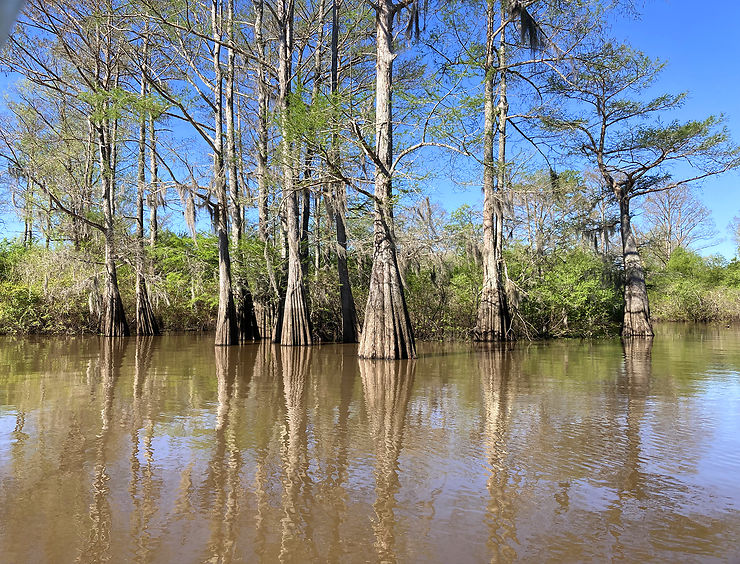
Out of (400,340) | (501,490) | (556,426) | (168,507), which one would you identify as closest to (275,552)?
(168,507)

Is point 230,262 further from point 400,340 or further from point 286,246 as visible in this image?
point 400,340

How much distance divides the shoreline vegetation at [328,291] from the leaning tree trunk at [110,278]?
1.58ft

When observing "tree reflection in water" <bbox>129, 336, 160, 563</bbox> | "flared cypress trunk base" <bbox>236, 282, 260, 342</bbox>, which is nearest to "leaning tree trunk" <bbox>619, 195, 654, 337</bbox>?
"flared cypress trunk base" <bbox>236, 282, 260, 342</bbox>

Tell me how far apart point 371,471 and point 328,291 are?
12.9 metres

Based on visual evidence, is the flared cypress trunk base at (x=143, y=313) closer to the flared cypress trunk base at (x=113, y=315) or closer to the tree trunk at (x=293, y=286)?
the flared cypress trunk base at (x=113, y=315)

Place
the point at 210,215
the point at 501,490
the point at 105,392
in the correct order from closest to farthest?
the point at 501,490
the point at 105,392
the point at 210,215

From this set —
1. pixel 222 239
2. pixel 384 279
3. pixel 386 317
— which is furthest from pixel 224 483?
pixel 222 239

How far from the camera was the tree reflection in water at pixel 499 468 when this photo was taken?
8.04ft

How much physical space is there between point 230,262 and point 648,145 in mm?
13556

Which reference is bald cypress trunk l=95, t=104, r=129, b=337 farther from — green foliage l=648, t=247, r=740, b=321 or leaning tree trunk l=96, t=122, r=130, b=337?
green foliage l=648, t=247, r=740, b=321

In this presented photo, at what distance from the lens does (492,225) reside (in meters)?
14.7

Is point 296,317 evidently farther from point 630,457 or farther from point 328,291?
point 630,457

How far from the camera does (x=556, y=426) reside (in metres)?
4.64

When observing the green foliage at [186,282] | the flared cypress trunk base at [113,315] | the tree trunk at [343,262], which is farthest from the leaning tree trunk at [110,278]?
the tree trunk at [343,262]
